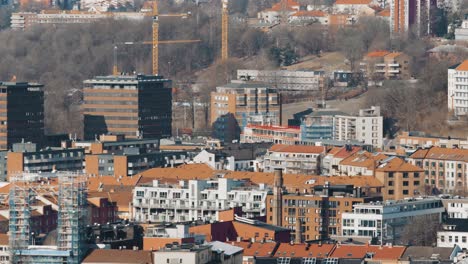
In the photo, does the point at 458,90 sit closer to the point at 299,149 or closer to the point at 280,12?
the point at 299,149

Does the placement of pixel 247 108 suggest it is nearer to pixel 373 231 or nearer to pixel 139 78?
pixel 139 78

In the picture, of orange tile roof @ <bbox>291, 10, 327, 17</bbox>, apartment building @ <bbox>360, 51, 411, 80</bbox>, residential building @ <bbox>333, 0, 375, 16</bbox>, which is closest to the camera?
apartment building @ <bbox>360, 51, 411, 80</bbox>

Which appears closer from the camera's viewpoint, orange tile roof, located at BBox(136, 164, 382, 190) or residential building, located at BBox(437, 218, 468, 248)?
residential building, located at BBox(437, 218, 468, 248)

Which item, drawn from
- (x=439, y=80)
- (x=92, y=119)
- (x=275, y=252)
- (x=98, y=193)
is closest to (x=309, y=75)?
(x=439, y=80)

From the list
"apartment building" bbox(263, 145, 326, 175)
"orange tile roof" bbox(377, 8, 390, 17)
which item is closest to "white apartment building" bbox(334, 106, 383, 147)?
"apartment building" bbox(263, 145, 326, 175)

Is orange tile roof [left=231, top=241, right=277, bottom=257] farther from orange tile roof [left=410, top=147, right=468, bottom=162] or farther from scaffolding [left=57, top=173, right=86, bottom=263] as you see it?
orange tile roof [left=410, top=147, right=468, bottom=162]

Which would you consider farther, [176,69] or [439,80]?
[176,69]
